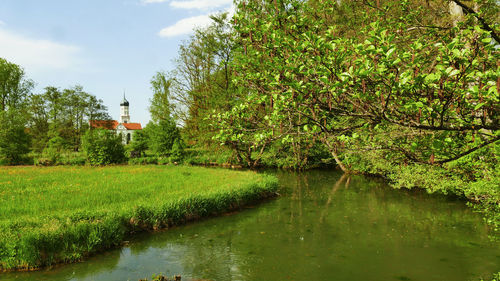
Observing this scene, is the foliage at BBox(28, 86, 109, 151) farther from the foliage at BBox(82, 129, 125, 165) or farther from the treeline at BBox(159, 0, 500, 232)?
the treeline at BBox(159, 0, 500, 232)

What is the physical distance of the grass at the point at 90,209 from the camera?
9.16 meters

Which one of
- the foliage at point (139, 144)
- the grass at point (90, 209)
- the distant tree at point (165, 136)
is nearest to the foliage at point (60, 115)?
the foliage at point (139, 144)

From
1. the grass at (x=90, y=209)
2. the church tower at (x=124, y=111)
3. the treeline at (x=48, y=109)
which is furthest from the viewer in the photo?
the church tower at (x=124, y=111)

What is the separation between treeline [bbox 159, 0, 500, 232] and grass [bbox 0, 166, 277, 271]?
6.14 m

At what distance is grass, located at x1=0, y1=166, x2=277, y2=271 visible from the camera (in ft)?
30.0

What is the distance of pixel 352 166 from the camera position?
99.1ft

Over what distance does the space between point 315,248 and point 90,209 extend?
9.59 m

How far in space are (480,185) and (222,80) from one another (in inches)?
1182

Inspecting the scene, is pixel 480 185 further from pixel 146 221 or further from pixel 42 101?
pixel 42 101

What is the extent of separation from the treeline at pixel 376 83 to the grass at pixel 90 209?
614cm

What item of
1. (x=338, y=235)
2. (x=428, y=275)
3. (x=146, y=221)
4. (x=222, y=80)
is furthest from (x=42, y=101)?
(x=428, y=275)

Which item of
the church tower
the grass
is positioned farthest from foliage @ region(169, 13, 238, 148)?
the church tower

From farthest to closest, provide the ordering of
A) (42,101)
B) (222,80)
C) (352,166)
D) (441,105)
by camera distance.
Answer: (42,101) → (222,80) → (352,166) → (441,105)

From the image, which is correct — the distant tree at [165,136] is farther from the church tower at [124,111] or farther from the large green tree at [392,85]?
the church tower at [124,111]
